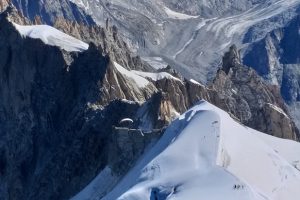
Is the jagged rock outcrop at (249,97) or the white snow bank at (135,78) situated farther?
the white snow bank at (135,78)

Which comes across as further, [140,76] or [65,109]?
[140,76]

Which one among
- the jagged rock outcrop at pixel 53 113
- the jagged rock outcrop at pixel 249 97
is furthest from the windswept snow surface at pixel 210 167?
the jagged rock outcrop at pixel 249 97

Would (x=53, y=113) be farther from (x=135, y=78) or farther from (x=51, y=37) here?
(x=51, y=37)

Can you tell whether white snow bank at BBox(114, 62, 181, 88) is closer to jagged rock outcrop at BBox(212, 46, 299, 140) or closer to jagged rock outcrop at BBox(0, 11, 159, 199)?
jagged rock outcrop at BBox(0, 11, 159, 199)

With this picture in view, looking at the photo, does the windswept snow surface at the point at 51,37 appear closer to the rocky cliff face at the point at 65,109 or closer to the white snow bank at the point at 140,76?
the rocky cliff face at the point at 65,109

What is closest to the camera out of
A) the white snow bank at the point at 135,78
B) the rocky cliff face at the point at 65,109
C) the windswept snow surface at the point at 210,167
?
the windswept snow surface at the point at 210,167

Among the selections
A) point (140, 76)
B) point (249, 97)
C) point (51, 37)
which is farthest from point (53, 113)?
point (249, 97)

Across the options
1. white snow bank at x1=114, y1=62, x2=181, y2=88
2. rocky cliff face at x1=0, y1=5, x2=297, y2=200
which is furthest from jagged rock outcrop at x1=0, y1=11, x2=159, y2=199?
white snow bank at x1=114, y1=62, x2=181, y2=88
